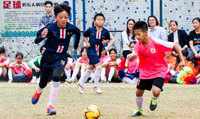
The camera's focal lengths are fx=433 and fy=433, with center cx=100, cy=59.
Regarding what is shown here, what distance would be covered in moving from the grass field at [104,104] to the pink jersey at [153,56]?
2.11 feet

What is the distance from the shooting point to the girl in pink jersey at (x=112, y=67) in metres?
12.9

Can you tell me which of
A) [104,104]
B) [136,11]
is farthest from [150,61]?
[136,11]

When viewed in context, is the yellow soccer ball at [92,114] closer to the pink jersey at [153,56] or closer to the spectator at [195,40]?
the pink jersey at [153,56]

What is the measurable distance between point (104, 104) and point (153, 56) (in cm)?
173

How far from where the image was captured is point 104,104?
25.9ft

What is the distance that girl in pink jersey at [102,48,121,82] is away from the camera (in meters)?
12.9

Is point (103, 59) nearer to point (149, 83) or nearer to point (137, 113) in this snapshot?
point (149, 83)

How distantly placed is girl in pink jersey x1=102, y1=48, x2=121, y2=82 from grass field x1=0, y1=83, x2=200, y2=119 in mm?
2215

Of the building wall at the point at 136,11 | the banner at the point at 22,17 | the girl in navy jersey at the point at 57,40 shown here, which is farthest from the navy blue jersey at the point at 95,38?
the banner at the point at 22,17

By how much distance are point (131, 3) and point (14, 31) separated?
4718 millimetres

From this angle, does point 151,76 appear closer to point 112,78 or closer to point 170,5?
point 112,78

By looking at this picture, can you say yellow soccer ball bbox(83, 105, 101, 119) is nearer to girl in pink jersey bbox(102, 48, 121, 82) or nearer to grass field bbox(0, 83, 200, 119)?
grass field bbox(0, 83, 200, 119)

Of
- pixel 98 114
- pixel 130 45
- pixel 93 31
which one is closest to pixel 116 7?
pixel 130 45

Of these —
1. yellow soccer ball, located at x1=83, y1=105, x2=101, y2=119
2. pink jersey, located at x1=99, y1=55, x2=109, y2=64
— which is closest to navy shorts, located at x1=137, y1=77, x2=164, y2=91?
yellow soccer ball, located at x1=83, y1=105, x2=101, y2=119
